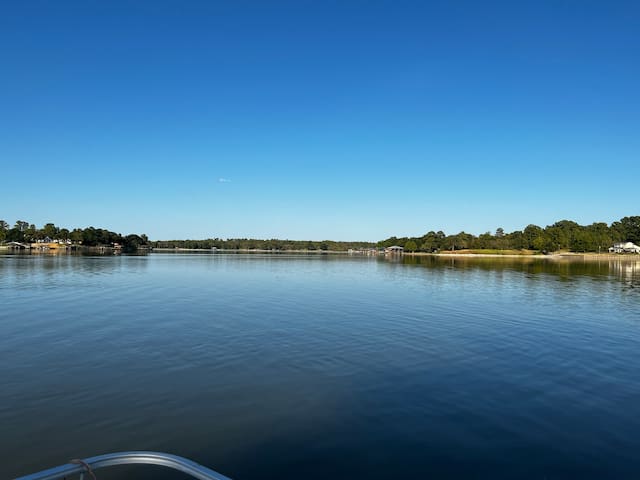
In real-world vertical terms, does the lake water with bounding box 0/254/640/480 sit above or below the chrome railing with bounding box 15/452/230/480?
below

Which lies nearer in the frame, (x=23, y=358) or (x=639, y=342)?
(x=23, y=358)

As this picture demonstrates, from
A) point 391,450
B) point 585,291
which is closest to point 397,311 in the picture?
point 391,450

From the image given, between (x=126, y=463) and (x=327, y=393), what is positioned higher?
(x=126, y=463)

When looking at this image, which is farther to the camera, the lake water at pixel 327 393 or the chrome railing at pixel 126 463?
the lake water at pixel 327 393

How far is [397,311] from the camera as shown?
2812cm

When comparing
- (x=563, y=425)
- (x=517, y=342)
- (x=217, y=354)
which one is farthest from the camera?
(x=517, y=342)

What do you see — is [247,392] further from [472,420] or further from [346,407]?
[472,420]

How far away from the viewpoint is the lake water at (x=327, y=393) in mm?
8516

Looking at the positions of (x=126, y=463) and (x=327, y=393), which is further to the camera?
(x=327, y=393)

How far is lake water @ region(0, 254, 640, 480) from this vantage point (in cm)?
852

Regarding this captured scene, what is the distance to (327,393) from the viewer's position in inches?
479

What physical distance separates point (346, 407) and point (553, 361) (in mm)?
10073

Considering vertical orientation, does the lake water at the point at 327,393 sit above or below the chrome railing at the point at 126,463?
below

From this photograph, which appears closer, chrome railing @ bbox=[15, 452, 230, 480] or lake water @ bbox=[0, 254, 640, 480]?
chrome railing @ bbox=[15, 452, 230, 480]
